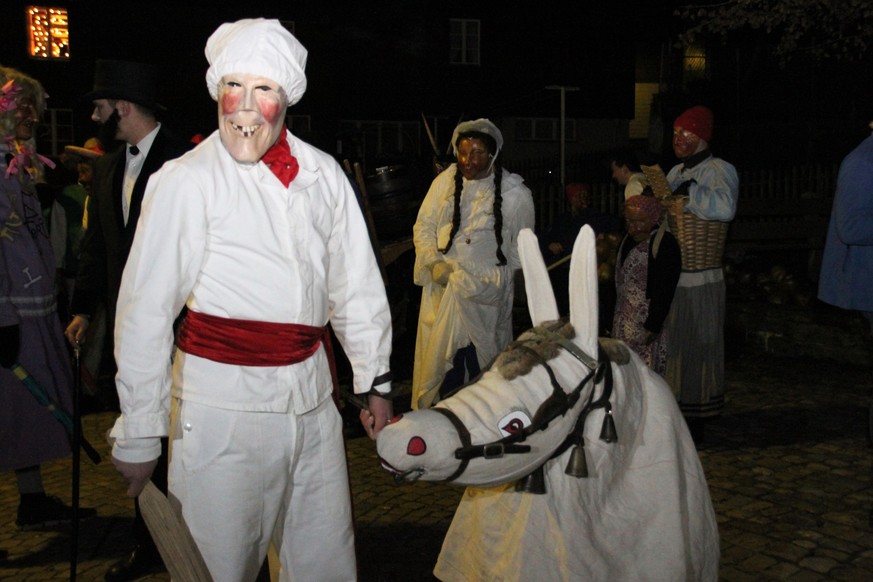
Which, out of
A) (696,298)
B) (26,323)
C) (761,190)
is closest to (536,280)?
(26,323)

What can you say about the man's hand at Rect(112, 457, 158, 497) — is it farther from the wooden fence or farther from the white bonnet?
the wooden fence

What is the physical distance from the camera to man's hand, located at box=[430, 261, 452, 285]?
649 cm

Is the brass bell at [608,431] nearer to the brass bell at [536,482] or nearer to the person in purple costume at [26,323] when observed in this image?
the brass bell at [536,482]

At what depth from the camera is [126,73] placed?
416 centimetres

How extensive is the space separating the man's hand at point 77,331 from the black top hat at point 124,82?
107cm

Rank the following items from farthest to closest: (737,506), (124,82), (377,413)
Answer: (737,506) → (124,82) → (377,413)

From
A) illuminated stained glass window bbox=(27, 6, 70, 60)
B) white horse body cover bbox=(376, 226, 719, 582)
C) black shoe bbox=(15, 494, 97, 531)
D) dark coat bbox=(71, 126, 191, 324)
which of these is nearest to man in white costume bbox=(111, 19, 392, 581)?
white horse body cover bbox=(376, 226, 719, 582)

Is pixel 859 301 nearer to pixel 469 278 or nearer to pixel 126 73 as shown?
pixel 469 278

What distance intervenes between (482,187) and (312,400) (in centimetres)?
396

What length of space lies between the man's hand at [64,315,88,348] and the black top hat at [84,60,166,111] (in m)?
1.07

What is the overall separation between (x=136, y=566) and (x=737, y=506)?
3333 millimetres

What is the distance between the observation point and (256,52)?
270cm

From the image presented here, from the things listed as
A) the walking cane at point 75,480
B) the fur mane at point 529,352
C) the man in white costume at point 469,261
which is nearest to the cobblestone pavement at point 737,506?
the walking cane at point 75,480

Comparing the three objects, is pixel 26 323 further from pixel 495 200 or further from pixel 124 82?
pixel 495 200
